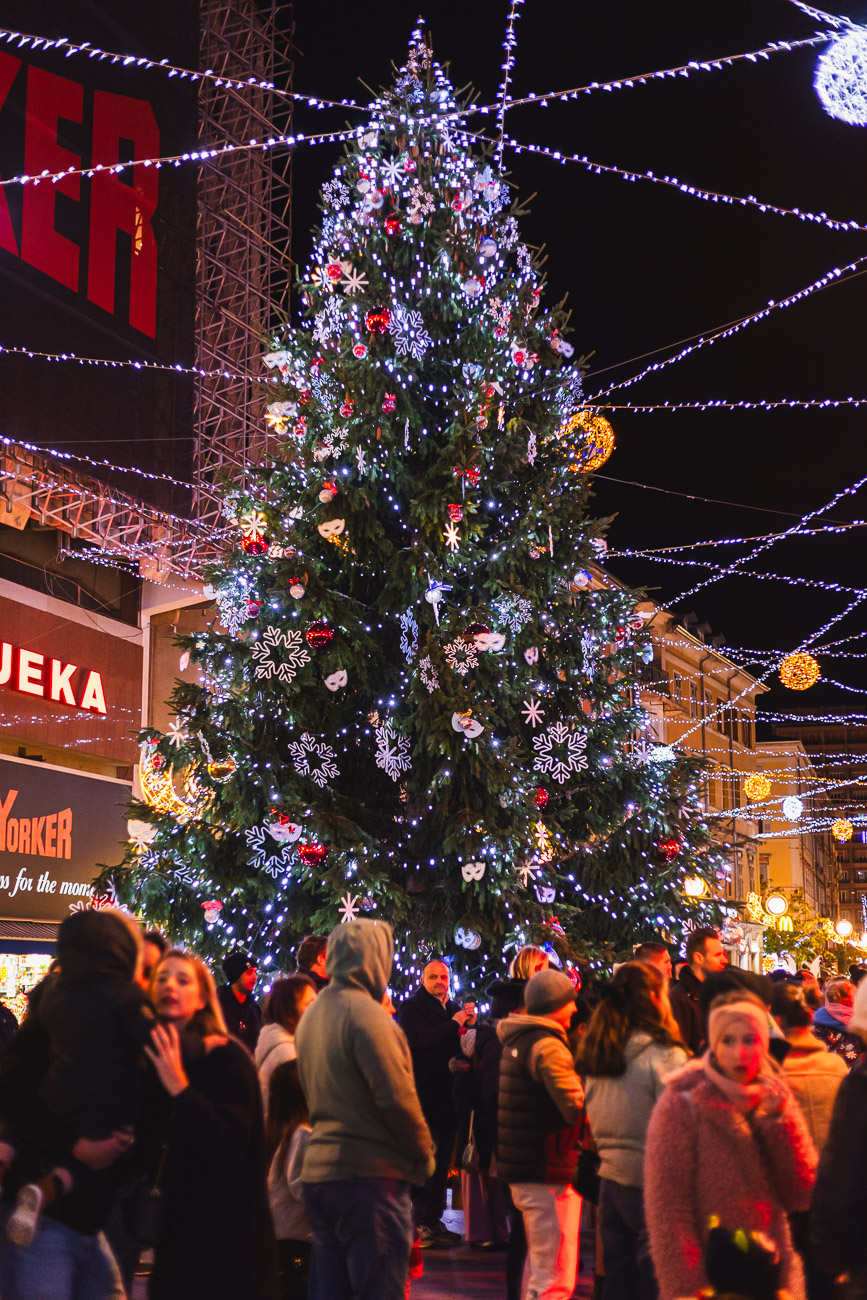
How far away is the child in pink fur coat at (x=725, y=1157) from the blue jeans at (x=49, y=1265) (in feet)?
5.54

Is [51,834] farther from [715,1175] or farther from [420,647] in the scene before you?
[715,1175]

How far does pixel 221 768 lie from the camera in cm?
1259

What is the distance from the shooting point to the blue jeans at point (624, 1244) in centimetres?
512

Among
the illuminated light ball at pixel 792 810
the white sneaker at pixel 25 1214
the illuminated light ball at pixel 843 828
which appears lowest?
the white sneaker at pixel 25 1214

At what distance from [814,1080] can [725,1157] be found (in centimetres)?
144

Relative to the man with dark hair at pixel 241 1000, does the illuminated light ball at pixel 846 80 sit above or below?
above

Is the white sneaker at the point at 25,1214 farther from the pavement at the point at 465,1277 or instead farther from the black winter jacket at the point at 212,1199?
the pavement at the point at 465,1277

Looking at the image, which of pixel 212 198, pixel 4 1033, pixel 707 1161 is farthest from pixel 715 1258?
pixel 212 198

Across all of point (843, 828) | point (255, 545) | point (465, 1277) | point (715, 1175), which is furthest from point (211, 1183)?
point (843, 828)

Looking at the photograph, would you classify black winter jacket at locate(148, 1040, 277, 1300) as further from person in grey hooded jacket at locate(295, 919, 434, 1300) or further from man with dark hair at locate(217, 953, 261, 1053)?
man with dark hair at locate(217, 953, 261, 1053)

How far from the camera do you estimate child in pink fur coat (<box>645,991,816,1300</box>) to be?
Result: 12.3 feet

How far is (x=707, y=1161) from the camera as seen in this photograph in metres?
3.77

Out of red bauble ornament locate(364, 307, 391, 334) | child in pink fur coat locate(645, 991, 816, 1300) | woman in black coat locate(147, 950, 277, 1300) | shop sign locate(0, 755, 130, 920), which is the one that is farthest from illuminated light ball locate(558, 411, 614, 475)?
woman in black coat locate(147, 950, 277, 1300)

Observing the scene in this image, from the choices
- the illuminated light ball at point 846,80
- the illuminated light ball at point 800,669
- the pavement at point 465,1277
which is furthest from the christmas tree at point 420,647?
the illuminated light ball at point 800,669
